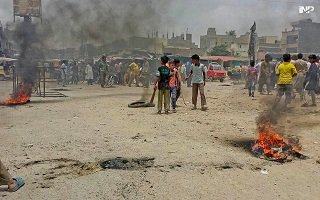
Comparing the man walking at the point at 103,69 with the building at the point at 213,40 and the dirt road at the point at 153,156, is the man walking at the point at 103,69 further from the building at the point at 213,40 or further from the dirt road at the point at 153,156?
the building at the point at 213,40

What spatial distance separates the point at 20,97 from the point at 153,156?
9121mm

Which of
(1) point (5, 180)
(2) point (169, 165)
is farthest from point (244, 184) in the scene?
(1) point (5, 180)

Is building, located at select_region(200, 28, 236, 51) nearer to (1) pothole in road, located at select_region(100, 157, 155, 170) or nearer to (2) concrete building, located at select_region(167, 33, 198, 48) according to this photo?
(2) concrete building, located at select_region(167, 33, 198, 48)

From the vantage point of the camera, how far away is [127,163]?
17.9 ft

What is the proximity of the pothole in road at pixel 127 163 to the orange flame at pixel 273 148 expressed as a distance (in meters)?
1.88

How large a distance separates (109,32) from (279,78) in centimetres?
811

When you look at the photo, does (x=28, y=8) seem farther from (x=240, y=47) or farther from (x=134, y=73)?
(x=240, y=47)

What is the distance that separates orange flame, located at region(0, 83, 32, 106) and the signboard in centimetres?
411

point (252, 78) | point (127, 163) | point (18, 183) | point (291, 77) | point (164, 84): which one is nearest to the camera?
point (18, 183)

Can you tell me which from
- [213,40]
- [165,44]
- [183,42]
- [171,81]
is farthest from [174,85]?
[213,40]

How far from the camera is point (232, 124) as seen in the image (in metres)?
8.93

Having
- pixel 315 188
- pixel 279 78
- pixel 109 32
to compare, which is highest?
pixel 109 32

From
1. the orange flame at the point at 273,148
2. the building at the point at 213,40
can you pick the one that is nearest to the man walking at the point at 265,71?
the orange flame at the point at 273,148

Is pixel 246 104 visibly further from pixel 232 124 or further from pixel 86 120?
pixel 86 120
